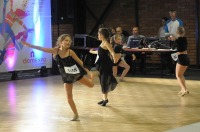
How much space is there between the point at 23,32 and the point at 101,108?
19.4 feet

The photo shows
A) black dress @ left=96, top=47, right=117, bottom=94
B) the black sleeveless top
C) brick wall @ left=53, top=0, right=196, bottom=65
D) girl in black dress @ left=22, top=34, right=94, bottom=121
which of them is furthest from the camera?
brick wall @ left=53, top=0, right=196, bottom=65

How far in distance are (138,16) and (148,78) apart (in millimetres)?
3747

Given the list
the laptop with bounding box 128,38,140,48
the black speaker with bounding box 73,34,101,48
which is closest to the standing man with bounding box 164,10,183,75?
the laptop with bounding box 128,38,140,48

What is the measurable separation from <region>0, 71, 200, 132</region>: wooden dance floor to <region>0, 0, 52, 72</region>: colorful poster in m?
1.50

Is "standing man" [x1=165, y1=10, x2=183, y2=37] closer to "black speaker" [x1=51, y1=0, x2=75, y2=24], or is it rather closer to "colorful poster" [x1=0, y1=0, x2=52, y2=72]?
"black speaker" [x1=51, y1=0, x2=75, y2=24]

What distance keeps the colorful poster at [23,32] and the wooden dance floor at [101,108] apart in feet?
4.92

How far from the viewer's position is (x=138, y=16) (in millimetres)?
15430

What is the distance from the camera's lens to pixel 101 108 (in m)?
7.94

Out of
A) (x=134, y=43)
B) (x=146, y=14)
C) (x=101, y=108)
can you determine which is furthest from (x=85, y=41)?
(x=101, y=108)

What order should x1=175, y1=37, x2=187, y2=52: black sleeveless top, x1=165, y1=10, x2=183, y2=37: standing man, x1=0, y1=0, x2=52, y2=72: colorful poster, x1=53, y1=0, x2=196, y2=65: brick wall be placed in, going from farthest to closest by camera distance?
x1=53, y1=0, x2=196, y2=65: brick wall, x1=165, y1=10, x2=183, y2=37: standing man, x1=0, y1=0, x2=52, y2=72: colorful poster, x1=175, y1=37, x2=187, y2=52: black sleeveless top

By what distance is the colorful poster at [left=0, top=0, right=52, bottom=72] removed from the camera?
12539 millimetres

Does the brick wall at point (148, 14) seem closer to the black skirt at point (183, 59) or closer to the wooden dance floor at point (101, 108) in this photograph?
the wooden dance floor at point (101, 108)

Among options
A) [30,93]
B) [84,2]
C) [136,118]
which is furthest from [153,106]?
[84,2]

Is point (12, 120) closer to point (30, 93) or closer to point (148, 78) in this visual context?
point (30, 93)
